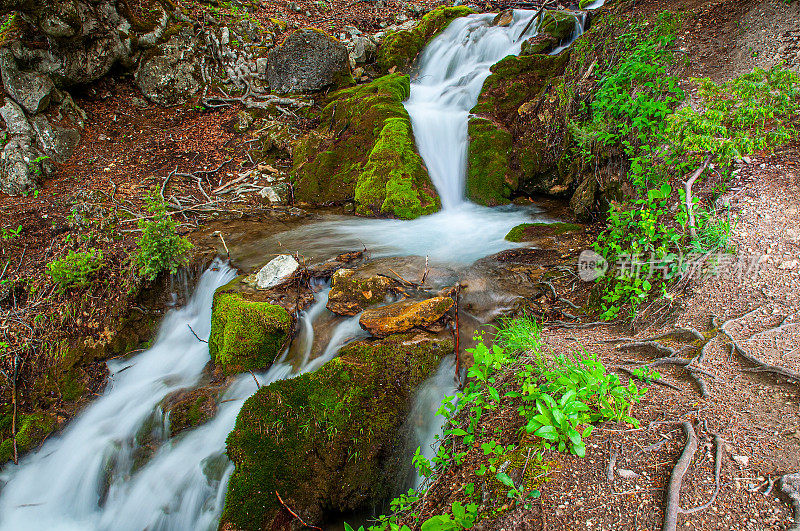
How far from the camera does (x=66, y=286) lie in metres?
4.96

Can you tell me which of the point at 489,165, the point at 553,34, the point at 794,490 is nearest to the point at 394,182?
the point at 489,165

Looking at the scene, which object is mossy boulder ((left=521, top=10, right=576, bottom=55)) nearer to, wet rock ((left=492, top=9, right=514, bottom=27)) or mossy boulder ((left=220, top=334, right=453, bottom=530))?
wet rock ((left=492, top=9, right=514, bottom=27))

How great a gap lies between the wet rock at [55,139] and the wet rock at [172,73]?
2390 mm

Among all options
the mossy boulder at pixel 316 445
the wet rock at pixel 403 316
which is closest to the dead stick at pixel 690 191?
the wet rock at pixel 403 316

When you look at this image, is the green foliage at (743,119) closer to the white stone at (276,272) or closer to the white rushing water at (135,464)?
the white rushing water at (135,464)

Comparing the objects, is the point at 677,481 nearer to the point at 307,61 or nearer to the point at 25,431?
the point at 25,431

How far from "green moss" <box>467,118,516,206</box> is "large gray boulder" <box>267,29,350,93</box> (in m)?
4.99

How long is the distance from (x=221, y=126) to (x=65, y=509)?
8696 mm

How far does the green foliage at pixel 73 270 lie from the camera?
4844mm

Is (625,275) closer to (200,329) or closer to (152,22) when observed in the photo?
(200,329)

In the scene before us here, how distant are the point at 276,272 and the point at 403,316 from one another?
1956 millimetres

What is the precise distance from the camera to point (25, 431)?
4.20 metres

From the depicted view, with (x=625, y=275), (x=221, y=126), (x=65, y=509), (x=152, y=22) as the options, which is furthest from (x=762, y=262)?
(x=152, y=22)

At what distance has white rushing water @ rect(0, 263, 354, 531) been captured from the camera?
3.36 metres
